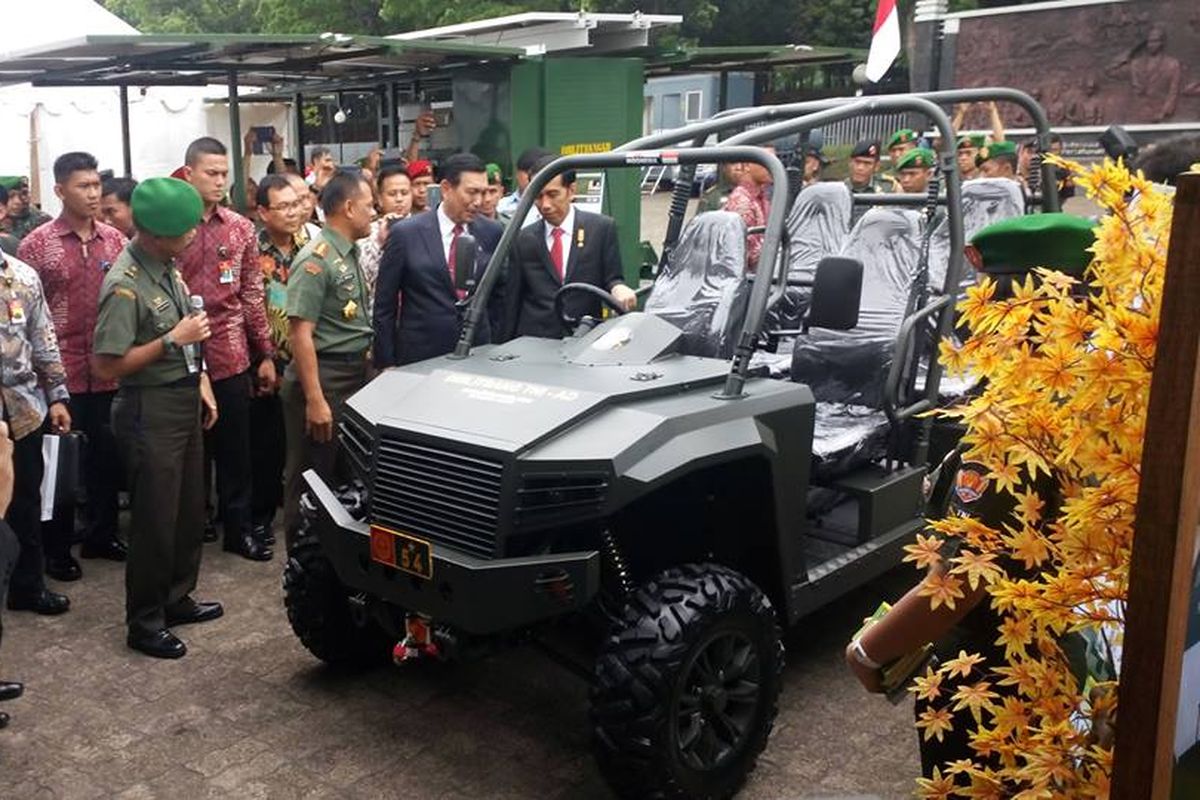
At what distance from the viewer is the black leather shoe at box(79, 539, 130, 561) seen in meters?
5.34

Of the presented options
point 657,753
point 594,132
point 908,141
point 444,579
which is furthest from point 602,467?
point 594,132

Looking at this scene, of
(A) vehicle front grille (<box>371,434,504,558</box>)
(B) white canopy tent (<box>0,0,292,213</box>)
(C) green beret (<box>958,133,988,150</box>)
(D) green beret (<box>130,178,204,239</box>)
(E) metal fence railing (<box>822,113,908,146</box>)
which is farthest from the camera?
(E) metal fence railing (<box>822,113,908,146</box>)

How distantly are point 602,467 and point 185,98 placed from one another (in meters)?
12.2

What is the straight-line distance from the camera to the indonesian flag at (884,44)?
743 cm

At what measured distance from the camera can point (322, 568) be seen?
3.80 metres

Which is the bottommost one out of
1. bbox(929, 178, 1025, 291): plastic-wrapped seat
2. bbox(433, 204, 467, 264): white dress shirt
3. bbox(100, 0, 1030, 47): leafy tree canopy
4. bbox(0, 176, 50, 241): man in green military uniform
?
bbox(0, 176, 50, 241): man in green military uniform

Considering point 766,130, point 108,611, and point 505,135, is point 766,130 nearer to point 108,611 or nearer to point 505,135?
point 108,611

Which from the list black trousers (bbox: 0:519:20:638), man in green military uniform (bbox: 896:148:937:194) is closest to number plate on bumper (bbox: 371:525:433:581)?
black trousers (bbox: 0:519:20:638)

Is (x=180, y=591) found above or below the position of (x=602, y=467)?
below

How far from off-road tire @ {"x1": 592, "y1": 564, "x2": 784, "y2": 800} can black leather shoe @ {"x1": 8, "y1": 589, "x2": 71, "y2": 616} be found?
8.90ft

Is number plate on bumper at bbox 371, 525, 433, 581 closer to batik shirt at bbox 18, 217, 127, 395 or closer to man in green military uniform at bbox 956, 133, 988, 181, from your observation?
batik shirt at bbox 18, 217, 127, 395

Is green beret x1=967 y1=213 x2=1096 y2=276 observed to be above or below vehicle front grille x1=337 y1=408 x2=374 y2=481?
above

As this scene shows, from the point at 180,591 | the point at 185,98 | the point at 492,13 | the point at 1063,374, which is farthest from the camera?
the point at 492,13

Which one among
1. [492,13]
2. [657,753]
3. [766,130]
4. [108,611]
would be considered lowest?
[108,611]
